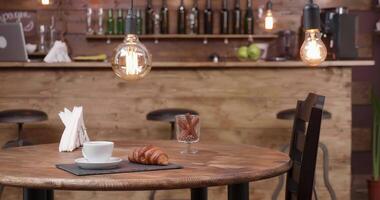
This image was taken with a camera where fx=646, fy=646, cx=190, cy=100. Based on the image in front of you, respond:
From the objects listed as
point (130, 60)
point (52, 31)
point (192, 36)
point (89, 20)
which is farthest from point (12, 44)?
point (130, 60)

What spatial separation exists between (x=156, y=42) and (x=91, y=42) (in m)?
0.64

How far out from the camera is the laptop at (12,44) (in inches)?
178

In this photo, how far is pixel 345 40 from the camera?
4.73 meters

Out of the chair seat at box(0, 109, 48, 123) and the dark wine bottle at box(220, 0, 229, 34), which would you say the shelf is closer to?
the dark wine bottle at box(220, 0, 229, 34)

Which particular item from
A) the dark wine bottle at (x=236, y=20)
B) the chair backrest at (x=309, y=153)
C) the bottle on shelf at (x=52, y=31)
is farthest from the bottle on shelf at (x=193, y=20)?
the chair backrest at (x=309, y=153)

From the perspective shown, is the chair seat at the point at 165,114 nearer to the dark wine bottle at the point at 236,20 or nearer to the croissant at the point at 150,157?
the croissant at the point at 150,157

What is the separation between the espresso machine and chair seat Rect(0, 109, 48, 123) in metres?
2.13

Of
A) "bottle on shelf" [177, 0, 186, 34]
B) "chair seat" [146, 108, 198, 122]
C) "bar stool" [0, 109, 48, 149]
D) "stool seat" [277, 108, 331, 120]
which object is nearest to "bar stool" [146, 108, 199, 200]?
"chair seat" [146, 108, 198, 122]

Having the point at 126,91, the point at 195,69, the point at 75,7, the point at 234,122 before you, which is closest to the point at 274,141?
the point at 234,122

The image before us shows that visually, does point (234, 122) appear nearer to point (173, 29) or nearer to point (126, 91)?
point (126, 91)

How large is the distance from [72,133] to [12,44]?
2.28 meters

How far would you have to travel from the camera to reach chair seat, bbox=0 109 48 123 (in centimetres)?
404

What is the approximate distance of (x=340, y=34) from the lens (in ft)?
15.7

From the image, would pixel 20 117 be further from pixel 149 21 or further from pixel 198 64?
pixel 149 21
